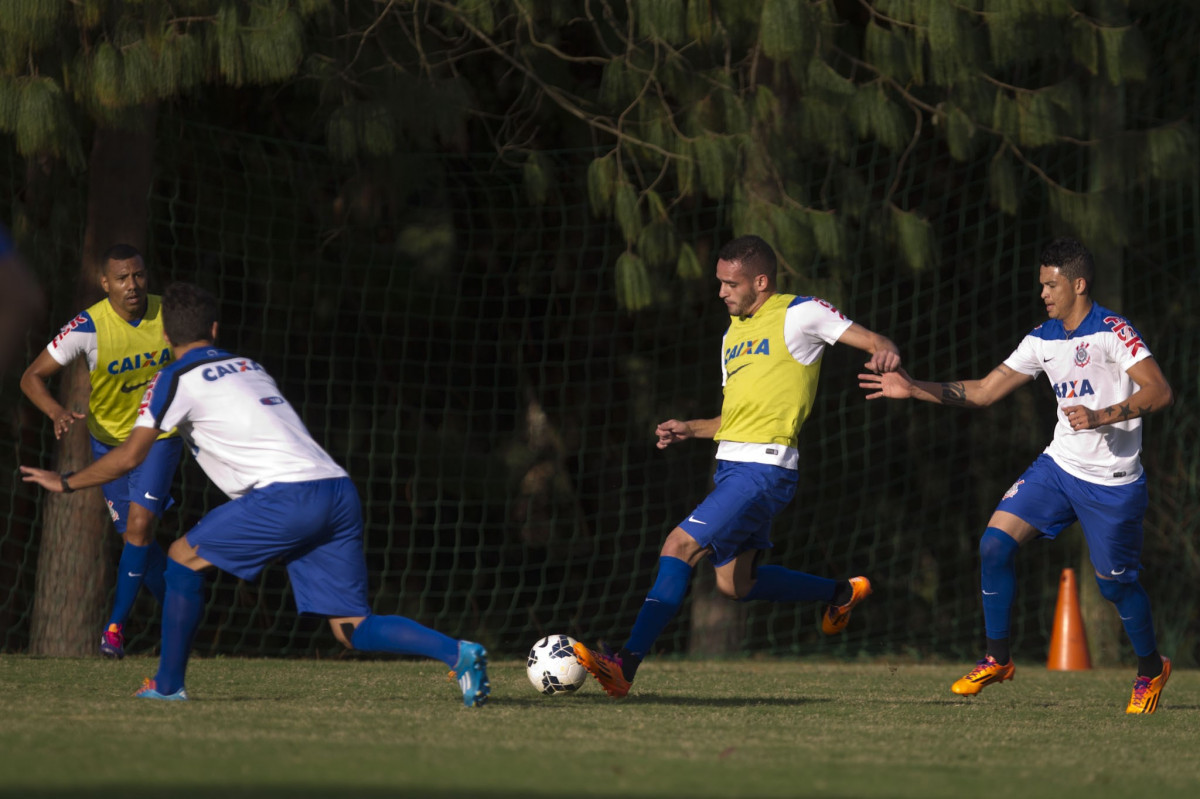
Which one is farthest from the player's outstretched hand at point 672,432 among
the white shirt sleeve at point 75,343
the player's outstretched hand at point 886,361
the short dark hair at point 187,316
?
the white shirt sleeve at point 75,343

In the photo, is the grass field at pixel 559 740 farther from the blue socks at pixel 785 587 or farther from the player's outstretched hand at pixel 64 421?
the player's outstretched hand at pixel 64 421

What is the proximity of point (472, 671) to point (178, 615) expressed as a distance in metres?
1.09

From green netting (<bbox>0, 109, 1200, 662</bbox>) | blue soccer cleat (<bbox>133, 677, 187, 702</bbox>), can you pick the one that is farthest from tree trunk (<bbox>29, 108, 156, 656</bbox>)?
blue soccer cleat (<bbox>133, 677, 187, 702</bbox>)

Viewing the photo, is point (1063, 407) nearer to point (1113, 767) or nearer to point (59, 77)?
point (1113, 767)

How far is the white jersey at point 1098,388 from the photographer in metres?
6.36

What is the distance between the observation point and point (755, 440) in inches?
252

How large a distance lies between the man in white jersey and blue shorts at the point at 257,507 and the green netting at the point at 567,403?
16.0 feet

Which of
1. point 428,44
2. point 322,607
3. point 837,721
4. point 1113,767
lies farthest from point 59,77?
point 1113,767

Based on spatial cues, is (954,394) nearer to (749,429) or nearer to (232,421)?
(749,429)

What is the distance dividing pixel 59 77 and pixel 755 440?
4355 millimetres

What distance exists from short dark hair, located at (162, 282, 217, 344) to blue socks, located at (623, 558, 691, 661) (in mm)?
2019

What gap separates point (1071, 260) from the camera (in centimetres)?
645

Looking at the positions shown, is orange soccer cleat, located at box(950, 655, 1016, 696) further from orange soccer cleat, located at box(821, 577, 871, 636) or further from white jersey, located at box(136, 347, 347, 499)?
white jersey, located at box(136, 347, 347, 499)

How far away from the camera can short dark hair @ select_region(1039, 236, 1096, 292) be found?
21.2 feet
